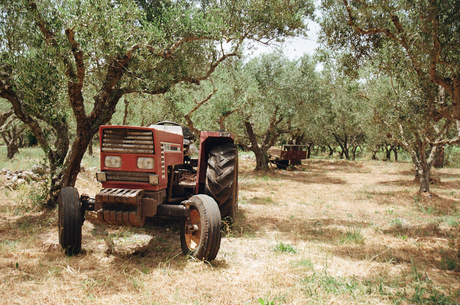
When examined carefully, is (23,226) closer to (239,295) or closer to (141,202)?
(141,202)

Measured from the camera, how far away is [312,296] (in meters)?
3.18

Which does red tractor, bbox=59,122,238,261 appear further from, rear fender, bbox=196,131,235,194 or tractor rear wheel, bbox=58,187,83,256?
rear fender, bbox=196,131,235,194

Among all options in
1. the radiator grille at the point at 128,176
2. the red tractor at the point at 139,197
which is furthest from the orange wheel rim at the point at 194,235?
the radiator grille at the point at 128,176

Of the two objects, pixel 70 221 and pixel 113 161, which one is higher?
pixel 113 161

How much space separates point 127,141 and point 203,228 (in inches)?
63.8

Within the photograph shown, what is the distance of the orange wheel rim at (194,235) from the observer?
13.7 ft

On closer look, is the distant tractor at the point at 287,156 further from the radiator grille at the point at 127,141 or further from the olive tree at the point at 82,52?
the radiator grille at the point at 127,141

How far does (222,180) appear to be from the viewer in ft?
16.5

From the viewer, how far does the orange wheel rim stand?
164 inches

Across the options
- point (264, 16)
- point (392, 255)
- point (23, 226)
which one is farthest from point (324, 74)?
point (23, 226)

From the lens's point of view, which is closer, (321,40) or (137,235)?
(137,235)

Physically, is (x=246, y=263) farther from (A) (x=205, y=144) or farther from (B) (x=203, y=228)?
(A) (x=205, y=144)

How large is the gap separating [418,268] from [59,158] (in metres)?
6.83

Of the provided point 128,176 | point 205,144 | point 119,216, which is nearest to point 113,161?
point 128,176
